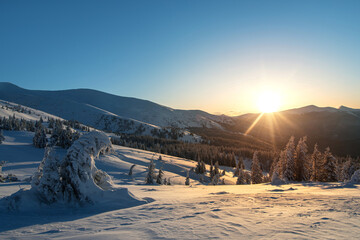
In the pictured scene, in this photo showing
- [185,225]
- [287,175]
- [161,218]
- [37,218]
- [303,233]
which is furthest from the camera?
[287,175]

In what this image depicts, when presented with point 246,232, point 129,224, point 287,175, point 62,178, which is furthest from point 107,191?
point 287,175

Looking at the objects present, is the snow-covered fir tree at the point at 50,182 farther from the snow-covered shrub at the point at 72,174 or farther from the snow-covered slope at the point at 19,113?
the snow-covered slope at the point at 19,113

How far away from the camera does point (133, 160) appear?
180ft

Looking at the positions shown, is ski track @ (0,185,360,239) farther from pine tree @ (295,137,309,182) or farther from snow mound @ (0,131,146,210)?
pine tree @ (295,137,309,182)

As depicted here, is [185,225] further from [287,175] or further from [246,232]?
[287,175]

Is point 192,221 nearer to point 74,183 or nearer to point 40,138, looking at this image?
point 74,183

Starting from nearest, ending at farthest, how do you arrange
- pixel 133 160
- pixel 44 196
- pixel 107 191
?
pixel 44 196, pixel 107 191, pixel 133 160

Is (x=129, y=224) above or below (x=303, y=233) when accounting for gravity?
below

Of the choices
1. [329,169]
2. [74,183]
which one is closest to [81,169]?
[74,183]

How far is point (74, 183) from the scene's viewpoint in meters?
9.24

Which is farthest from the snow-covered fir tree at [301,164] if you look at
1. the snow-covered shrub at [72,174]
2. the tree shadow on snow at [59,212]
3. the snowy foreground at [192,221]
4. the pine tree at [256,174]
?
the snow-covered shrub at [72,174]

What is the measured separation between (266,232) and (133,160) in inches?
2071

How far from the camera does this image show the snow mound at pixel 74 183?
902cm

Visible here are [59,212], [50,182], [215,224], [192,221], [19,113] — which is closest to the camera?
[215,224]
